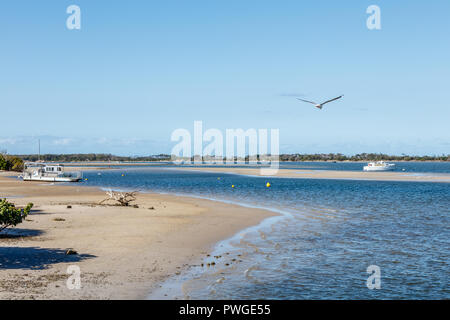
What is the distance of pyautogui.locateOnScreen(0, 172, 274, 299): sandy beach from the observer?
1386 centimetres

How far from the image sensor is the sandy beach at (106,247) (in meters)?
13.9

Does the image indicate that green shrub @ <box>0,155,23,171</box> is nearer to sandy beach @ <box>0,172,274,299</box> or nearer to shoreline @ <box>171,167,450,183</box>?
shoreline @ <box>171,167,450,183</box>

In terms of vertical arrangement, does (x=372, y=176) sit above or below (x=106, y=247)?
below

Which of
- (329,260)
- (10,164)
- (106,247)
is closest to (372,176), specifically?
(329,260)

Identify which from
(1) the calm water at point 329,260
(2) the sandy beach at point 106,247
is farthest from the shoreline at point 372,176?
(2) the sandy beach at point 106,247

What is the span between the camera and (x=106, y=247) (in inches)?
785

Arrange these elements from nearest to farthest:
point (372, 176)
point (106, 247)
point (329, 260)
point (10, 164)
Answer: point (329, 260)
point (106, 247)
point (372, 176)
point (10, 164)

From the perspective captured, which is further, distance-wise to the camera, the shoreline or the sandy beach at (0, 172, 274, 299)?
the shoreline

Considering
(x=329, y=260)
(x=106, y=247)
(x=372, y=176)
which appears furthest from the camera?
(x=372, y=176)

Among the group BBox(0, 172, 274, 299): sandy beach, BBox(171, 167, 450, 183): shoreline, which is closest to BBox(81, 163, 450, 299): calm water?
BBox(0, 172, 274, 299): sandy beach

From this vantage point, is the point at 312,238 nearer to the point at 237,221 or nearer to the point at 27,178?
the point at 237,221

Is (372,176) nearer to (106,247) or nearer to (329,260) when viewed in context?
(329,260)

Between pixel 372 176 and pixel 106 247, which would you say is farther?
pixel 372 176
